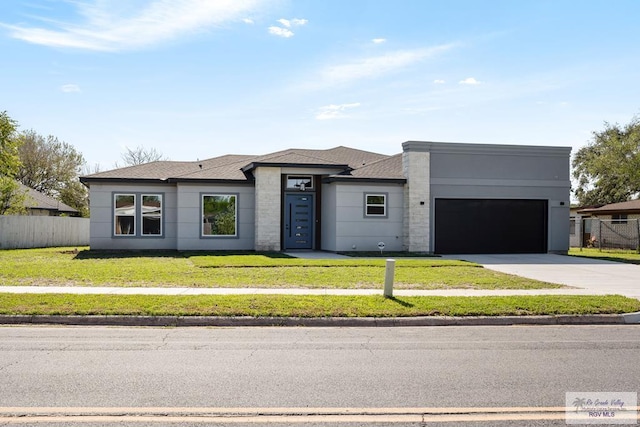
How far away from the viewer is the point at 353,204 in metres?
25.9

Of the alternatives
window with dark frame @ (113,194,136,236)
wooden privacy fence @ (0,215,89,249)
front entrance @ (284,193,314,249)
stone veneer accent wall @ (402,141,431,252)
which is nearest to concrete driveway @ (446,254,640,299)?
stone veneer accent wall @ (402,141,431,252)

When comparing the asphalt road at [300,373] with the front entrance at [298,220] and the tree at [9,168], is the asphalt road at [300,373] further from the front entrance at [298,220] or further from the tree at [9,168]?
the tree at [9,168]

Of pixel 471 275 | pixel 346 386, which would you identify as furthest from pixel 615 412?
pixel 471 275

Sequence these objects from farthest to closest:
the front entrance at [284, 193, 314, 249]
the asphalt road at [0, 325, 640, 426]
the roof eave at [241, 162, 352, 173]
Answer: the front entrance at [284, 193, 314, 249] < the roof eave at [241, 162, 352, 173] < the asphalt road at [0, 325, 640, 426]

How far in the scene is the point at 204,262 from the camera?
20.3 meters

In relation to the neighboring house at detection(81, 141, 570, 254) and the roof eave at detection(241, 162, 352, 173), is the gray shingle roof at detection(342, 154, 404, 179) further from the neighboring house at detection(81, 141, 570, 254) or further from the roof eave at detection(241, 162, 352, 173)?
the roof eave at detection(241, 162, 352, 173)

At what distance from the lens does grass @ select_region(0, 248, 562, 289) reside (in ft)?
48.7

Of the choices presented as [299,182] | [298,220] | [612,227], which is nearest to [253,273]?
[298,220]

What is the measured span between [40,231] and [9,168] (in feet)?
12.5

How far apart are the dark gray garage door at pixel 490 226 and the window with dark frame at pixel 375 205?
7.76 feet

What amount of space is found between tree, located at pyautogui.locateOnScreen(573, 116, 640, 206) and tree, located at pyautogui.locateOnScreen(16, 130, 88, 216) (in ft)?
130

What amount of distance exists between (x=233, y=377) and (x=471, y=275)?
11796 mm

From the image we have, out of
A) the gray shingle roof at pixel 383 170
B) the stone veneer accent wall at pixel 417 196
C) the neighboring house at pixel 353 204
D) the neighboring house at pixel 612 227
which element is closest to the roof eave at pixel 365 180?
the neighboring house at pixel 353 204

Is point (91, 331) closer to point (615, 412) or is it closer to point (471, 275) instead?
point (615, 412)
